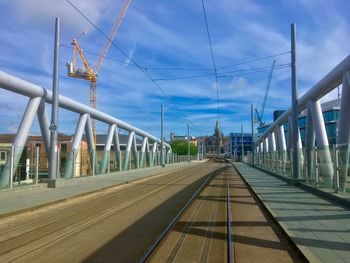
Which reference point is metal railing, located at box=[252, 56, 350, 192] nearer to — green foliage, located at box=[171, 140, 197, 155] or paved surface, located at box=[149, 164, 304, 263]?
paved surface, located at box=[149, 164, 304, 263]

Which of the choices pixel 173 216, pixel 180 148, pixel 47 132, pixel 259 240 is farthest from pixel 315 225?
pixel 180 148

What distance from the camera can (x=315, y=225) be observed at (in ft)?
34.8

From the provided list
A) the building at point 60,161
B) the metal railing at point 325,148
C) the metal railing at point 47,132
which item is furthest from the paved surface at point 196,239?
the building at point 60,161

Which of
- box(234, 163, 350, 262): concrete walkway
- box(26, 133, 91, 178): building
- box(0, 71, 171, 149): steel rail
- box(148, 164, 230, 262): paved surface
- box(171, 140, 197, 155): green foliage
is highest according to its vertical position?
box(171, 140, 197, 155): green foliage

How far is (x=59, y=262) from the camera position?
7.47 m

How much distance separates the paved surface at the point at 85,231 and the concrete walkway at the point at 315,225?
295 centimetres

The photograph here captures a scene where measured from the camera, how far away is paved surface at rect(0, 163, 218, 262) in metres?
8.06

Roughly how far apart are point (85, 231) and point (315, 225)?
5.30m

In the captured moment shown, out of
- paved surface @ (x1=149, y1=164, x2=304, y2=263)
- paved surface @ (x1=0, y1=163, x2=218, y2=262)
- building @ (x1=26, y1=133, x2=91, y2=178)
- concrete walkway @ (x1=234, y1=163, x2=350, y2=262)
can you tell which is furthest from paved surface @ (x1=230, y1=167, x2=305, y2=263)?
building @ (x1=26, y1=133, x2=91, y2=178)

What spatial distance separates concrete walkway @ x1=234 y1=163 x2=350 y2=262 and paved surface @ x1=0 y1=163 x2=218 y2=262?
2952mm

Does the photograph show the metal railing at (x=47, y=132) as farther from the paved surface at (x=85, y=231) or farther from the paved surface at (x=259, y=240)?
the paved surface at (x=259, y=240)

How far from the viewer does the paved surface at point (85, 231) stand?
26.5 feet

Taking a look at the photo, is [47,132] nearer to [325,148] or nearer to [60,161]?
[60,161]

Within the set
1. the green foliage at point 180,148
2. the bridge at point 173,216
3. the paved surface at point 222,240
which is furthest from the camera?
the green foliage at point 180,148
